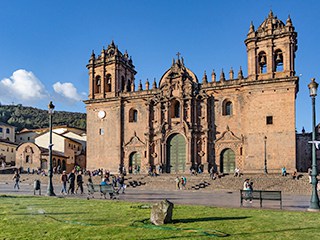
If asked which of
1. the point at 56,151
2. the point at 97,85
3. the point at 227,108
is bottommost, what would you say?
the point at 56,151

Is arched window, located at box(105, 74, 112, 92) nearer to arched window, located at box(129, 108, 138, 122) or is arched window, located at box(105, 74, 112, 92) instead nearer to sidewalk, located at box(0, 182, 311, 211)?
arched window, located at box(129, 108, 138, 122)

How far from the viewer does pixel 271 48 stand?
36375mm

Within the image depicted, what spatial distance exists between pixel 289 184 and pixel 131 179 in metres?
14.9

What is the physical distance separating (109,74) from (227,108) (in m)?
15.5

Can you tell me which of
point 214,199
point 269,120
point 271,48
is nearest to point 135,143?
point 269,120

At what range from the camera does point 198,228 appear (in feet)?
31.2

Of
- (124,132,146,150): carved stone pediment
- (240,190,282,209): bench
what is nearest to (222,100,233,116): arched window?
(124,132,146,150): carved stone pediment

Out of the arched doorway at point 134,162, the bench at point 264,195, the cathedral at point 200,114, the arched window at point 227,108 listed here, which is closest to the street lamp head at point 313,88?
the bench at point 264,195

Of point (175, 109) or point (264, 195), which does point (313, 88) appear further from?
point (175, 109)

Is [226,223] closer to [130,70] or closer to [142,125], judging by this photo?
[142,125]

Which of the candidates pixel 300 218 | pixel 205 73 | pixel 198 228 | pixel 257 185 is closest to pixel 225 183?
pixel 257 185

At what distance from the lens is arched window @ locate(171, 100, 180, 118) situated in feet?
134

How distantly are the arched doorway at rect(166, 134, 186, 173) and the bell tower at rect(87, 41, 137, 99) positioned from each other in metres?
8.72

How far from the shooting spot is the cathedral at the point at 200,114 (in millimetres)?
35219
